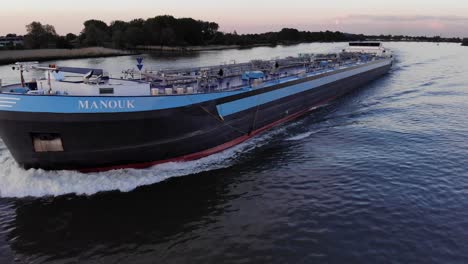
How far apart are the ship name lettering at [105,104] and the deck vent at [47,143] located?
5.04 feet

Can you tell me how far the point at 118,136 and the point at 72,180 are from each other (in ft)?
7.71

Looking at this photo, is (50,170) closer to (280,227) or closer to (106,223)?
(106,223)

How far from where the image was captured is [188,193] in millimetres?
13250

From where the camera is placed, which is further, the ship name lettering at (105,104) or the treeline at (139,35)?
the treeline at (139,35)

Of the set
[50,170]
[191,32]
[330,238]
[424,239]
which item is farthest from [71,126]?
[191,32]

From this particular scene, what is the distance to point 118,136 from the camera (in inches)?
527

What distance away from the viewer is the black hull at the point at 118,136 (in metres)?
12.5

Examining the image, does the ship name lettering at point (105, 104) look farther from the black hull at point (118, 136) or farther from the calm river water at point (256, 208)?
the calm river water at point (256, 208)

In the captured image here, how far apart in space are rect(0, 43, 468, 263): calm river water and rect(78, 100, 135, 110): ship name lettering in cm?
269

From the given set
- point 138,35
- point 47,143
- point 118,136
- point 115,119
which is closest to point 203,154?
point 118,136

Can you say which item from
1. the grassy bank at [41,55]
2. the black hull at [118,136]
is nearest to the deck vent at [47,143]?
the black hull at [118,136]

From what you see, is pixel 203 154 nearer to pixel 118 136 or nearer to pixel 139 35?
pixel 118 136

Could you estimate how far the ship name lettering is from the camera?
41.2 ft

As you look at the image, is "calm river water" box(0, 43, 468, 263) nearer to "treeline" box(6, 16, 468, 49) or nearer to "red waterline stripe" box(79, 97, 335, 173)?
"red waterline stripe" box(79, 97, 335, 173)
